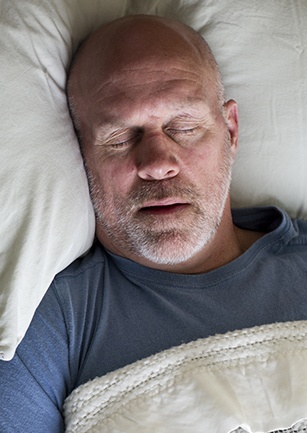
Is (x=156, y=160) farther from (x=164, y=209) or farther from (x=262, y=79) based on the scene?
Answer: (x=262, y=79)

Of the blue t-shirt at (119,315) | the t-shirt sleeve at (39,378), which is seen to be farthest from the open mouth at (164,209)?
Answer: the t-shirt sleeve at (39,378)

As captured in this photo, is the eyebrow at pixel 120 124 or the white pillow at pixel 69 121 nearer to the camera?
the white pillow at pixel 69 121

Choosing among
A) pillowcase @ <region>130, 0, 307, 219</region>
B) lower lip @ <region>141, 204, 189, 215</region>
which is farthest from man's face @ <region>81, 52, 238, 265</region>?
pillowcase @ <region>130, 0, 307, 219</region>

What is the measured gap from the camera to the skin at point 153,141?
1.17 meters

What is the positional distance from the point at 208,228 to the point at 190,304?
0.48 ft

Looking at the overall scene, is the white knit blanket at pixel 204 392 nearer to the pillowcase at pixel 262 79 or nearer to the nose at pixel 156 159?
the nose at pixel 156 159

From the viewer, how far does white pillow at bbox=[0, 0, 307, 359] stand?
1.09 metres

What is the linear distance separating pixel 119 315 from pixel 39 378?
0.18m

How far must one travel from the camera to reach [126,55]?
48.2 inches

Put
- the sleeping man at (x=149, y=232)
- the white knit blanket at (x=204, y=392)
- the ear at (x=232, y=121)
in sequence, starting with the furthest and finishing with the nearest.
→ the ear at (x=232, y=121)
the sleeping man at (x=149, y=232)
the white knit blanket at (x=204, y=392)

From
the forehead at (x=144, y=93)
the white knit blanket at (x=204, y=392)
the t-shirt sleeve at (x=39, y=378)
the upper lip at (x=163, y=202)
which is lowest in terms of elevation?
the white knit blanket at (x=204, y=392)

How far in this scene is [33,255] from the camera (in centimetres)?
Result: 109

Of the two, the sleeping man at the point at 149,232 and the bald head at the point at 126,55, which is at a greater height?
the bald head at the point at 126,55

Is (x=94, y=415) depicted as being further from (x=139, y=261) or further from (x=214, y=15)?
(x=214, y=15)
